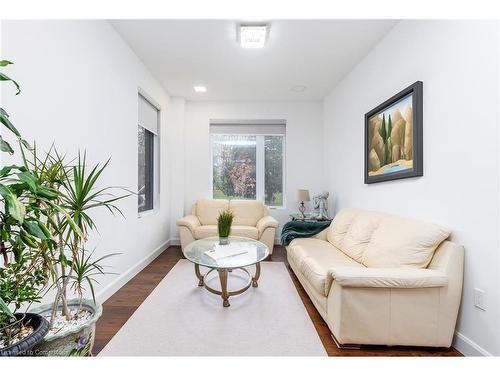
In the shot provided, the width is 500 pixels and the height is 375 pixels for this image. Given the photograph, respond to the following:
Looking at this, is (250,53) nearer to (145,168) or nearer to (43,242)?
(145,168)

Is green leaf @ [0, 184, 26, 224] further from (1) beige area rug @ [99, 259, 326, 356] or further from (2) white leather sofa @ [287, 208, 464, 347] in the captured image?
(2) white leather sofa @ [287, 208, 464, 347]

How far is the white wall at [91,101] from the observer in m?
1.53

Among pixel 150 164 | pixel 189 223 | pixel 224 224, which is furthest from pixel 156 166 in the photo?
pixel 224 224

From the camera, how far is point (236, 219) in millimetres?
4176

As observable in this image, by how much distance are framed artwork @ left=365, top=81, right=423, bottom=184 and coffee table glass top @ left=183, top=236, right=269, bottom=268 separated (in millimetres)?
1458

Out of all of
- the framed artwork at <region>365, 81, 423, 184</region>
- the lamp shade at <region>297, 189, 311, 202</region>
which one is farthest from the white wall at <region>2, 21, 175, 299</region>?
the framed artwork at <region>365, 81, 423, 184</region>

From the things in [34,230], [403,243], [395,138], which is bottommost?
[403,243]

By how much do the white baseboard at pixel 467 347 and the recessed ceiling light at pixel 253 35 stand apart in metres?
2.85

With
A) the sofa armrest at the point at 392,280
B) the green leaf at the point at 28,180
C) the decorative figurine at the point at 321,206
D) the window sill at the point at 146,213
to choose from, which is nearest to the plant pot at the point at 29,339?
the green leaf at the point at 28,180

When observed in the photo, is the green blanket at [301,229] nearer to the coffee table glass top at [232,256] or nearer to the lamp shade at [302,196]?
the coffee table glass top at [232,256]

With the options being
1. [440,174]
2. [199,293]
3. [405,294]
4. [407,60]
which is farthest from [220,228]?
[407,60]

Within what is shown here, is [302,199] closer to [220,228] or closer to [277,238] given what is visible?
[277,238]

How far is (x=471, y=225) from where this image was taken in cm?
159

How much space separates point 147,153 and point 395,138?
3.21m
